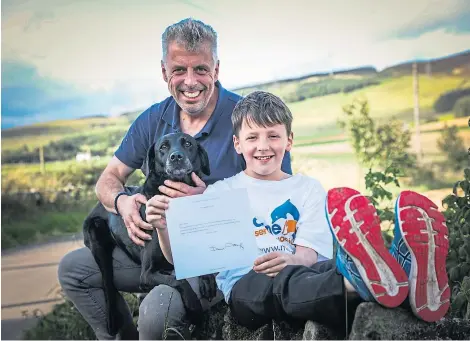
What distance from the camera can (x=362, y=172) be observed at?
345 cm

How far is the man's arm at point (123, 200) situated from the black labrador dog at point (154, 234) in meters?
0.03

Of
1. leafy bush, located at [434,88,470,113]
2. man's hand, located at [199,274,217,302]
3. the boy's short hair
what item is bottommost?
man's hand, located at [199,274,217,302]

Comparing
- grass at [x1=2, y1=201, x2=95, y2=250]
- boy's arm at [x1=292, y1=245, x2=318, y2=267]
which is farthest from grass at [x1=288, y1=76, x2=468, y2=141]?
grass at [x1=2, y1=201, x2=95, y2=250]

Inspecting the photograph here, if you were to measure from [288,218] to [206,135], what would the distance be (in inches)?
18.3

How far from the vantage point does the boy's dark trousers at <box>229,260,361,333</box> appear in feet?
6.53

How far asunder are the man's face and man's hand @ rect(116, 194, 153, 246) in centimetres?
38

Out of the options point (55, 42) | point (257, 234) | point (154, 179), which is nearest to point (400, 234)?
point (257, 234)

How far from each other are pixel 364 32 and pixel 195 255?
1.52m

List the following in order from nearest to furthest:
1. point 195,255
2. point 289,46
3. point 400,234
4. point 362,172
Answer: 1. point 400,234
2. point 195,255
3. point 289,46
4. point 362,172

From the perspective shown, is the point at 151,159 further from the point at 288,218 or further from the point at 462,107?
the point at 462,107

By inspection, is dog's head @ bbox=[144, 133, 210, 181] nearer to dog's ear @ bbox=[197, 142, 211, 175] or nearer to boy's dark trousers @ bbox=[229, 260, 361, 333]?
dog's ear @ bbox=[197, 142, 211, 175]

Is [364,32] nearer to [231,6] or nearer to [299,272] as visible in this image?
[231,6]

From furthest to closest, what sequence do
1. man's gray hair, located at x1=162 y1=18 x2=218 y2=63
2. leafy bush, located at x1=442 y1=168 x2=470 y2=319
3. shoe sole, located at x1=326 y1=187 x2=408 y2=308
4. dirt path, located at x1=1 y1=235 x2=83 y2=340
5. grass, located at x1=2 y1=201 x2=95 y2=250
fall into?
grass, located at x1=2 y1=201 x2=95 y2=250, dirt path, located at x1=1 y1=235 x2=83 y2=340, leafy bush, located at x1=442 y1=168 x2=470 y2=319, man's gray hair, located at x1=162 y1=18 x2=218 y2=63, shoe sole, located at x1=326 y1=187 x2=408 y2=308

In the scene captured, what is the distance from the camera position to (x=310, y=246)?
227 centimetres
